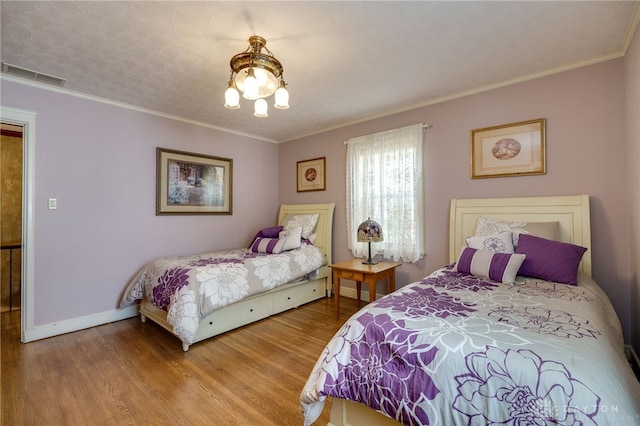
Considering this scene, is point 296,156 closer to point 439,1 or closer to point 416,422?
point 439,1

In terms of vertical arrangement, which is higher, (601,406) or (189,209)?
(189,209)

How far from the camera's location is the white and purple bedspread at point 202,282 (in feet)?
7.65

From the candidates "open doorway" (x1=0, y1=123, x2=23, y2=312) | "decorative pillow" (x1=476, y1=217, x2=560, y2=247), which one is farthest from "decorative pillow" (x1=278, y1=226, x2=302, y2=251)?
"open doorway" (x1=0, y1=123, x2=23, y2=312)

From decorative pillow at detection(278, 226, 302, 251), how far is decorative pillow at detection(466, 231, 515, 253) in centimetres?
203

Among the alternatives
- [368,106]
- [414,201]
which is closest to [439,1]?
[368,106]

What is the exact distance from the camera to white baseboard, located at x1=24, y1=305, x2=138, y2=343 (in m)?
2.60

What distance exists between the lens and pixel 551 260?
6.37ft

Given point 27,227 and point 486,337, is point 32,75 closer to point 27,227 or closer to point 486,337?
point 27,227

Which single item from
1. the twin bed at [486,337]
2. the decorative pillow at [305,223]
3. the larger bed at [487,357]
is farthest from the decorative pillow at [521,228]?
A: the decorative pillow at [305,223]

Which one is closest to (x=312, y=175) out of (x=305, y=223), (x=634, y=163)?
(x=305, y=223)

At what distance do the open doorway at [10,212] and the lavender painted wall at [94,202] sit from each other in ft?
5.34

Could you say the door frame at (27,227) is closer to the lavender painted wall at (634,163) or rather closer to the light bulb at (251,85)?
the light bulb at (251,85)

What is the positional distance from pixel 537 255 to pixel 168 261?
3.29 metres

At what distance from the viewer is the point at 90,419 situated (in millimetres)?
1602
